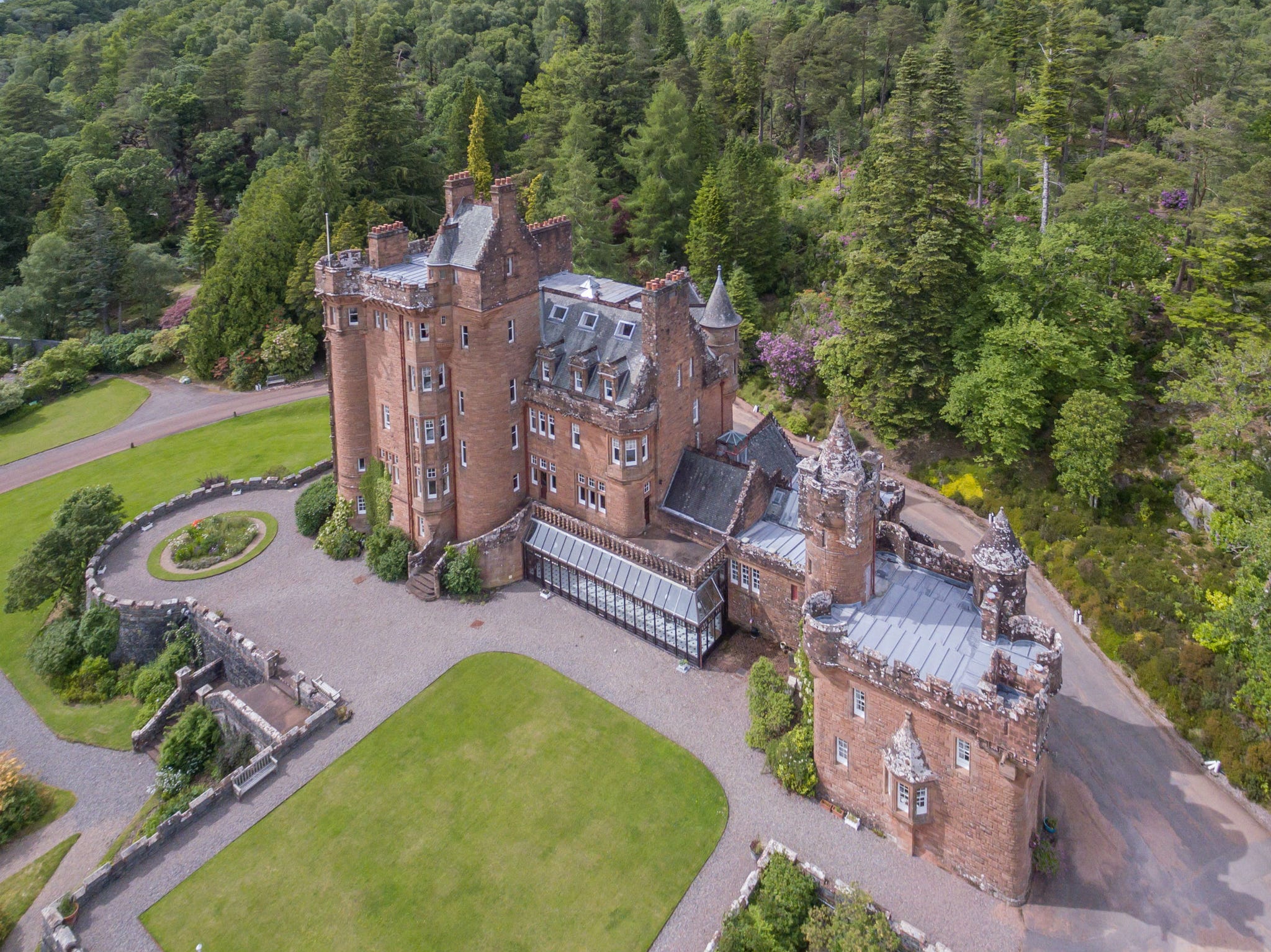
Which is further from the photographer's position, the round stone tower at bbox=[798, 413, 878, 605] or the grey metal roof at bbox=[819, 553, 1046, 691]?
the round stone tower at bbox=[798, 413, 878, 605]

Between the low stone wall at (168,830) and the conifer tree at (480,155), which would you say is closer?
the low stone wall at (168,830)

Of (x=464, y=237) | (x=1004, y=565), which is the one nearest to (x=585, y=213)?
(x=464, y=237)

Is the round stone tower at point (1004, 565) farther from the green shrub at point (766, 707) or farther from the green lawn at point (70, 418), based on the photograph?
the green lawn at point (70, 418)

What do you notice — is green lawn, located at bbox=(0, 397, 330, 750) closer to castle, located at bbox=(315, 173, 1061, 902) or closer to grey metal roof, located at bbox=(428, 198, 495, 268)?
castle, located at bbox=(315, 173, 1061, 902)

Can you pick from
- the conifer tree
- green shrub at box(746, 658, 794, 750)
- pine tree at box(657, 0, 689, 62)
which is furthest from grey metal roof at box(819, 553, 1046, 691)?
pine tree at box(657, 0, 689, 62)

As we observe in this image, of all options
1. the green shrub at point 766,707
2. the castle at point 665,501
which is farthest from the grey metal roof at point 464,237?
the green shrub at point 766,707
